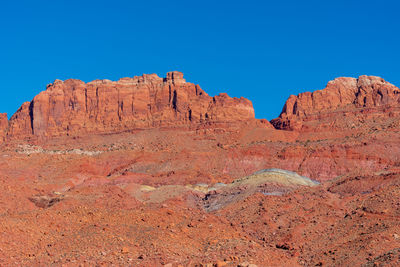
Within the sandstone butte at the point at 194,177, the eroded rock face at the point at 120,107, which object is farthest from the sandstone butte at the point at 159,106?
the sandstone butte at the point at 194,177

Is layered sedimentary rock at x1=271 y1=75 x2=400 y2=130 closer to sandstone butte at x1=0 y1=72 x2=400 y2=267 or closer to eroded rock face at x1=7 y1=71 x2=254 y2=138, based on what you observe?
sandstone butte at x1=0 y1=72 x2=400 y2=267

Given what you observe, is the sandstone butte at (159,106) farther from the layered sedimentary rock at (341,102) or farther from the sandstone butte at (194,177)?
the sandstone butte at (194,177)

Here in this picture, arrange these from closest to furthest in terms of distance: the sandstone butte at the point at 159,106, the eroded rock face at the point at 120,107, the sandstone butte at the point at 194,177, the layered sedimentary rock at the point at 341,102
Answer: the sandstone butte at the point at 194,177
the layered sedimentary rock at the point at 341,102
the sandstone butte at the point at 159,106
the eroded rock face at the point at 120,107

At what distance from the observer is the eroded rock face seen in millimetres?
118062

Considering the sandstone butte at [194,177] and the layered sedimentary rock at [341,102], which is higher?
the layered sedimentary rock at [341,102]

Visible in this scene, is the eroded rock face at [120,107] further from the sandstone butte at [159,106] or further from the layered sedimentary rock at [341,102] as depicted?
the layered sedimentary rock at [341,102]

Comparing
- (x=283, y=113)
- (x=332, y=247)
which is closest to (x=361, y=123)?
(x=283, y=113)

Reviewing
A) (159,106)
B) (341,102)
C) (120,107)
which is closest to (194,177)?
(159,106)

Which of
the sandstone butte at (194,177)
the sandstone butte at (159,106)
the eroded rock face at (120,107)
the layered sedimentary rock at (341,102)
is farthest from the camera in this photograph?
the eroded rock face at (120,107)

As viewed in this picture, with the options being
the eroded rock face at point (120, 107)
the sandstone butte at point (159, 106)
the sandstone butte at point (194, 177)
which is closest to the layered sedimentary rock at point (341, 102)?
the sandstone butte at point (159, 106)

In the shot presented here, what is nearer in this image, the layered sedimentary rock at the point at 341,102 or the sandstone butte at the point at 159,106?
the layered sedimentary rock at the point at 341,102

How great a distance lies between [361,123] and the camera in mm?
105750

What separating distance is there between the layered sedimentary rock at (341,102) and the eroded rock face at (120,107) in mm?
11750

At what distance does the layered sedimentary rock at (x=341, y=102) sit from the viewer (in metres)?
113
